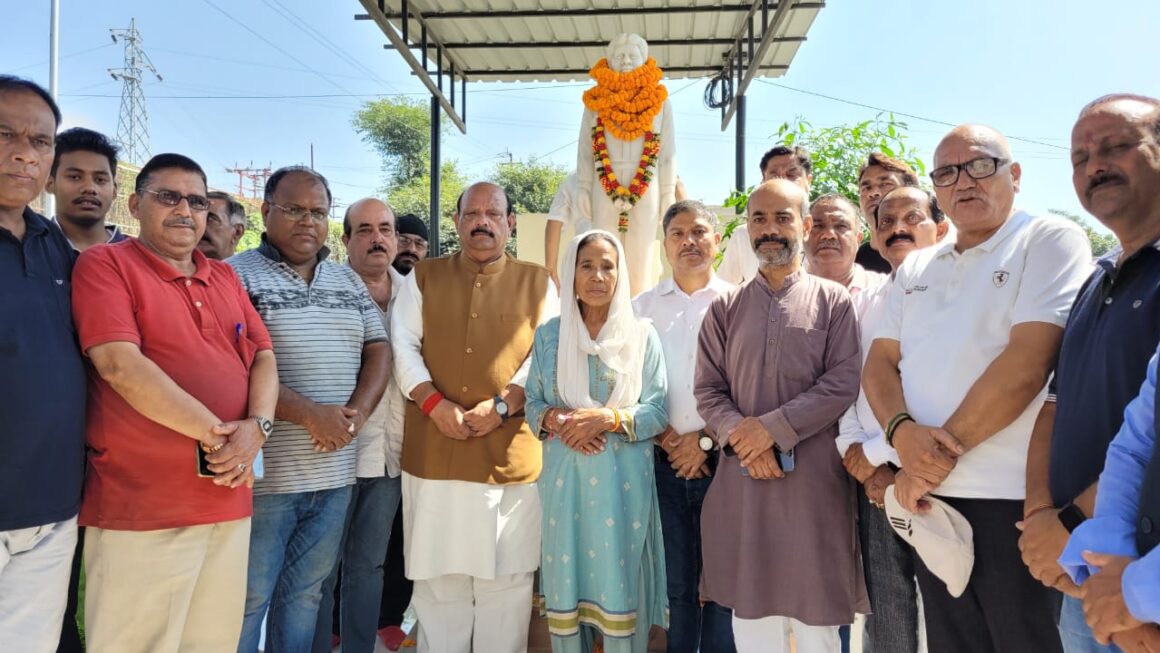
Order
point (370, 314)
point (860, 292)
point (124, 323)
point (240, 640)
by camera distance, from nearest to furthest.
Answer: point (124, 323), point (240, 640), point (860, 292), point (370, 314)

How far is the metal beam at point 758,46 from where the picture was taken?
248 inches

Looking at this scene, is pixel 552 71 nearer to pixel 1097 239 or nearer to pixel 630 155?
pixel 630 155

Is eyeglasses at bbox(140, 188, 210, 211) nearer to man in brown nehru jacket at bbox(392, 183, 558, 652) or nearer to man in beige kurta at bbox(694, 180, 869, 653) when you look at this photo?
man in brown nehru jacket at bbox(392, 183, 558, 652)

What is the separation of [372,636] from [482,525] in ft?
2.49

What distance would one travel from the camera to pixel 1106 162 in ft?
6.28

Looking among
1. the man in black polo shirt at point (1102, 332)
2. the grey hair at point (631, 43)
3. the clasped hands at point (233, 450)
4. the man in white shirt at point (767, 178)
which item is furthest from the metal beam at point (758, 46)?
the clasped hands at point (233, 450)

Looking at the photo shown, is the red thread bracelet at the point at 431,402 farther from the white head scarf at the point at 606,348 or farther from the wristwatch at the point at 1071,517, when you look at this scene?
the wristwatch at the point at 1071,517

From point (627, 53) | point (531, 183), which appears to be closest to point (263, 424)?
point (627, 53)

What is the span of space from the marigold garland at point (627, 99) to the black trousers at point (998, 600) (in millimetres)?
3320

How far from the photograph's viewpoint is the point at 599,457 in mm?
3158

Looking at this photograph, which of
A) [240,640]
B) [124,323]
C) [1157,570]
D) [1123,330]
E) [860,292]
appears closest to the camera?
[1157,570]

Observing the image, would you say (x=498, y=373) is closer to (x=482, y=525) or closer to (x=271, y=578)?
(x=482, y=525)

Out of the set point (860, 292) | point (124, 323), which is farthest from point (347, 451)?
point (860, 292)

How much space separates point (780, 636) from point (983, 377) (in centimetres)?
126
